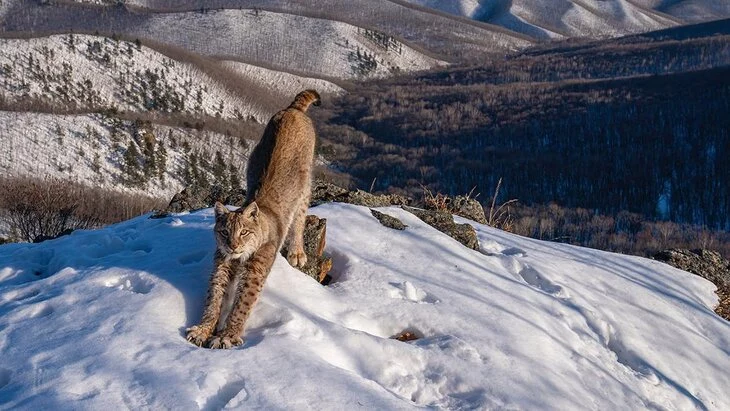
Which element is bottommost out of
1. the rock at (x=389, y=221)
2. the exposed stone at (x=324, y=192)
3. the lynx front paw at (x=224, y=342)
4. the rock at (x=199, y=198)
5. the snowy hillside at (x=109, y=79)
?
the snowy hillside at (x=109, y=79)

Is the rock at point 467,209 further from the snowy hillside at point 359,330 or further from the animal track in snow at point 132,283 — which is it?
the animal track in snow at point 132,283

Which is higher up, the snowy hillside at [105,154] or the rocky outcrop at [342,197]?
the rocky outcrop at [342,197]

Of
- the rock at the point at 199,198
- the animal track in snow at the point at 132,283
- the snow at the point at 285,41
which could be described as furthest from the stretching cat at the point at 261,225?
the snow at the point at 285,41

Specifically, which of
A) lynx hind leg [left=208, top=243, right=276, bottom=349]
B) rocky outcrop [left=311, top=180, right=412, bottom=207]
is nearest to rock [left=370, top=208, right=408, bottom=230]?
rocky outcrop [left=311, top=180, right=412, bottom=207]

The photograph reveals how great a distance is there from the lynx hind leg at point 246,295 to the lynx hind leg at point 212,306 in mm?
104

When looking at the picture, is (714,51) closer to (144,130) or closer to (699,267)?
(144,130)

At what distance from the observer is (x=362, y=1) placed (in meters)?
188

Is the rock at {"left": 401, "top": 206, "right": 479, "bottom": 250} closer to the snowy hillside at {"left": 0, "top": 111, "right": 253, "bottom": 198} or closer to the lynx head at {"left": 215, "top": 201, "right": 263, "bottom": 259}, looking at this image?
the lynx head at {"left": 215, "top": 201, "right": 263, "bottom": 259}

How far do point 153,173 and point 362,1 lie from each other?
15751 cm

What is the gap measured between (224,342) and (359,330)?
127 centimetres

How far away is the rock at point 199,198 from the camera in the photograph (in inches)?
346

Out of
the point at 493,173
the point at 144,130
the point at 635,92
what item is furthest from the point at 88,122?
the point at 635,92

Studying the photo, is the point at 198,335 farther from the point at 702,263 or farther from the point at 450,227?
the point at 702,263

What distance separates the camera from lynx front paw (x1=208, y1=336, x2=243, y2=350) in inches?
181
